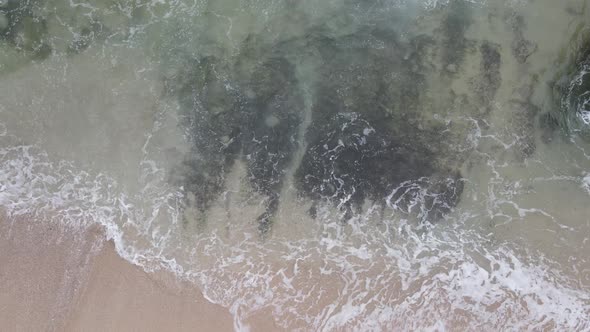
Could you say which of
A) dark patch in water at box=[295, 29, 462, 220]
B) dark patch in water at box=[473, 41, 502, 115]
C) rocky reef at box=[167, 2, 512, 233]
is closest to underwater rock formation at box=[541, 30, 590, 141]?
dark patch in water at box=[473, 41, 502, 115]

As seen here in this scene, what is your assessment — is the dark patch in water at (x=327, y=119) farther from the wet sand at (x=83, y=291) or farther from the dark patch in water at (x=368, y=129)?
the wet sand at (x=83, y=291)

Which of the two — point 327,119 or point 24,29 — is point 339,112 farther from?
point 24,29

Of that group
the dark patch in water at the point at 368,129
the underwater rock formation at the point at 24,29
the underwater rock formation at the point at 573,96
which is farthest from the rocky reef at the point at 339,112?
the underwater rock formation at the point at 24,29

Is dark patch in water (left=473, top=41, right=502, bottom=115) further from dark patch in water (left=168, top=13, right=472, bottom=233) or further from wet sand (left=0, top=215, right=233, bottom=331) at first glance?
wet sand (left=0, top=215, right=233, bottom=331)

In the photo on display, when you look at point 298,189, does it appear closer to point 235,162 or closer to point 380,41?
point 235,162

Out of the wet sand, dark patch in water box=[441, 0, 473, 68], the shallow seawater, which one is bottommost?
the wet sand

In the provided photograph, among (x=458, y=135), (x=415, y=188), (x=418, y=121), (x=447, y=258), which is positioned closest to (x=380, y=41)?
(x=418, y=121)
